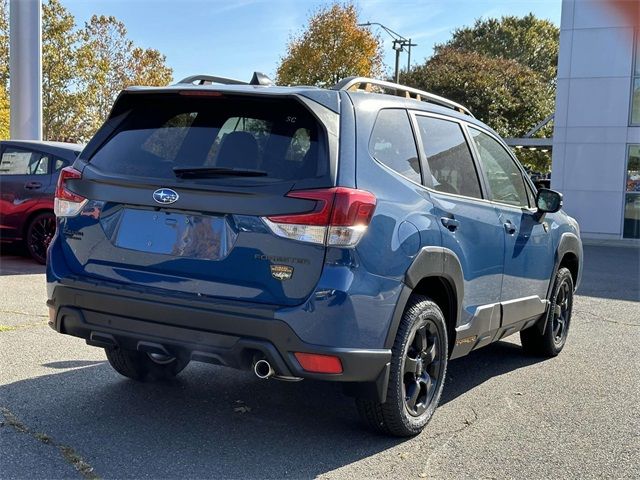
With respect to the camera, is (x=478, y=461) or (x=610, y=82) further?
(x=610, y=82)

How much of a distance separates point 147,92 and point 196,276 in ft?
3.76

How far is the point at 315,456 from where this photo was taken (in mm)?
3656

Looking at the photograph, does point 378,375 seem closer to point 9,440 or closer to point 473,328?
point 473,328

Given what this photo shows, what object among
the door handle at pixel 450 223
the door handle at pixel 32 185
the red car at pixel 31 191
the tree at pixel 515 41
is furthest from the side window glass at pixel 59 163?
the tree at pixel 515 41

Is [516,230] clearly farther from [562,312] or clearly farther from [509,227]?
[562,312]

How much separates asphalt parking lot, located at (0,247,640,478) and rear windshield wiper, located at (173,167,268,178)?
139 centimetres

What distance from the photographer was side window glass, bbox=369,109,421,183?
148 inches

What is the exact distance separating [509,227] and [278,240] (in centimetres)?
219

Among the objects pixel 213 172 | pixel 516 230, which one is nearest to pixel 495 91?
pixel 516 230

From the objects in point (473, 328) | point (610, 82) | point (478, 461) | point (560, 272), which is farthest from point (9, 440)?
point (610, 82)

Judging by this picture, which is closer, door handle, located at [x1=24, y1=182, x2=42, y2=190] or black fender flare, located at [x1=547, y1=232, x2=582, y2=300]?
black fender flare, located at [x1=547, y1=232, x2=582, y2=300]

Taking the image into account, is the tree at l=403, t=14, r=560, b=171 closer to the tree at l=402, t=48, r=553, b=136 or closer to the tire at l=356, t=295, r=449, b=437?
the tree at l=402, t=48, r=553, b=136

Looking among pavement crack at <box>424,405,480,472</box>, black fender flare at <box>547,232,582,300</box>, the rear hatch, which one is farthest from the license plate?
black fender flare at <box>547,232,582,300</box>

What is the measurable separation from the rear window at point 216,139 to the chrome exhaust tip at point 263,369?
876mm
